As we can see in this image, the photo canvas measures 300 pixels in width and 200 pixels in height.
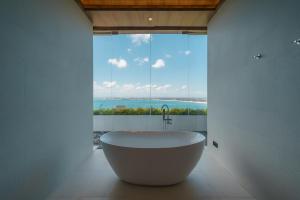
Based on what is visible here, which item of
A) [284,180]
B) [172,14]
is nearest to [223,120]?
[284,180]

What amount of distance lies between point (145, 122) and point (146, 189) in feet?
11.2

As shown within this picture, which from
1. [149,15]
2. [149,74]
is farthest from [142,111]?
[149,15]

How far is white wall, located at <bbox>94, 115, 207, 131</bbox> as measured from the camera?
5645 mm

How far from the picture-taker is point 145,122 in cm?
576

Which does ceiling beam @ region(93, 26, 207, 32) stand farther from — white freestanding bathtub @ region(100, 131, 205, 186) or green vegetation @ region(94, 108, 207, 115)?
white freestanding bathtub @ region(100, 131, 205, 186)

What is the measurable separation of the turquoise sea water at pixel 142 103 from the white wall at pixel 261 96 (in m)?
2.44

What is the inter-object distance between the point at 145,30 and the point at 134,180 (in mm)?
3246

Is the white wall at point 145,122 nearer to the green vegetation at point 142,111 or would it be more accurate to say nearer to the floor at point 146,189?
the green vegetation at point 142,111

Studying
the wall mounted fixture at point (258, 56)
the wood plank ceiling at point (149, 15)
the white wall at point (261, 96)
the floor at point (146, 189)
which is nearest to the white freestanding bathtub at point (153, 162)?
the floor at point (146, 189)

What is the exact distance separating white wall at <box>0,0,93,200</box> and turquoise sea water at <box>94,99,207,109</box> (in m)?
2.68

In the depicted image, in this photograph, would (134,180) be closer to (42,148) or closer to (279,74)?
(42,148)

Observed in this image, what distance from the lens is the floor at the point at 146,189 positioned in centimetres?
220

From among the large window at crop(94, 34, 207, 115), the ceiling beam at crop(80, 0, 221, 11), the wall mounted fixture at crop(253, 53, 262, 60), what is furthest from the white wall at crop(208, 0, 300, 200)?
the large window at crop(94, 34, 207, 115)

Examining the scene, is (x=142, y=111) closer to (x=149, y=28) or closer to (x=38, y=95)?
(x=149, y=28)
